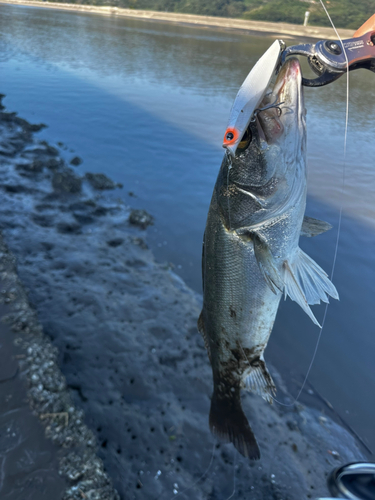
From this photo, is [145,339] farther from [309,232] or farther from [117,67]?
[117,67]

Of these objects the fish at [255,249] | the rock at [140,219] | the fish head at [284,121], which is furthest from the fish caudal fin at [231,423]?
the rock at [140,219]

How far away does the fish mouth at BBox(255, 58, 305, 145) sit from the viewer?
164 cm

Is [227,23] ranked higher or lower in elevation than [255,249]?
higher

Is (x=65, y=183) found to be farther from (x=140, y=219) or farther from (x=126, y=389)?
(x=126, y=389)

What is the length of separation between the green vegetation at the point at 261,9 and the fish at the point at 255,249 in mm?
35098

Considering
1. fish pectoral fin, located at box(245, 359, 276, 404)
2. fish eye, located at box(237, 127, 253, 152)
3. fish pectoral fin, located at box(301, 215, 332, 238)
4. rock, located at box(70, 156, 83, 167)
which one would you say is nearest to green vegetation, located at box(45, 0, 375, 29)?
rock, located at box(70, 156, 83, 167)

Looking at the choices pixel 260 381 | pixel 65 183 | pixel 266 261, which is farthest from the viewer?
pixel 65 183

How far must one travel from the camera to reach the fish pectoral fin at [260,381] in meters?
2.30

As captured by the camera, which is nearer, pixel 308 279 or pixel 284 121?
pixel 284 121

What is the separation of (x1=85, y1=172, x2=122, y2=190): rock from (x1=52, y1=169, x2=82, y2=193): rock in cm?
26

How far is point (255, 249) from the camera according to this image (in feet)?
6.31

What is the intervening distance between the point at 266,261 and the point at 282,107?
78cm

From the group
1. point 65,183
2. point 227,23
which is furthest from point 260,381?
point 227,23

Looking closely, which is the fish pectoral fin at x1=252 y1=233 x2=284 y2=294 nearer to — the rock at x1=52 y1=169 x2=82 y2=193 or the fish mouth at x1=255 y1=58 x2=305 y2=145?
the fish mouth at x1=255 y1=58 x2=305 y2=145
